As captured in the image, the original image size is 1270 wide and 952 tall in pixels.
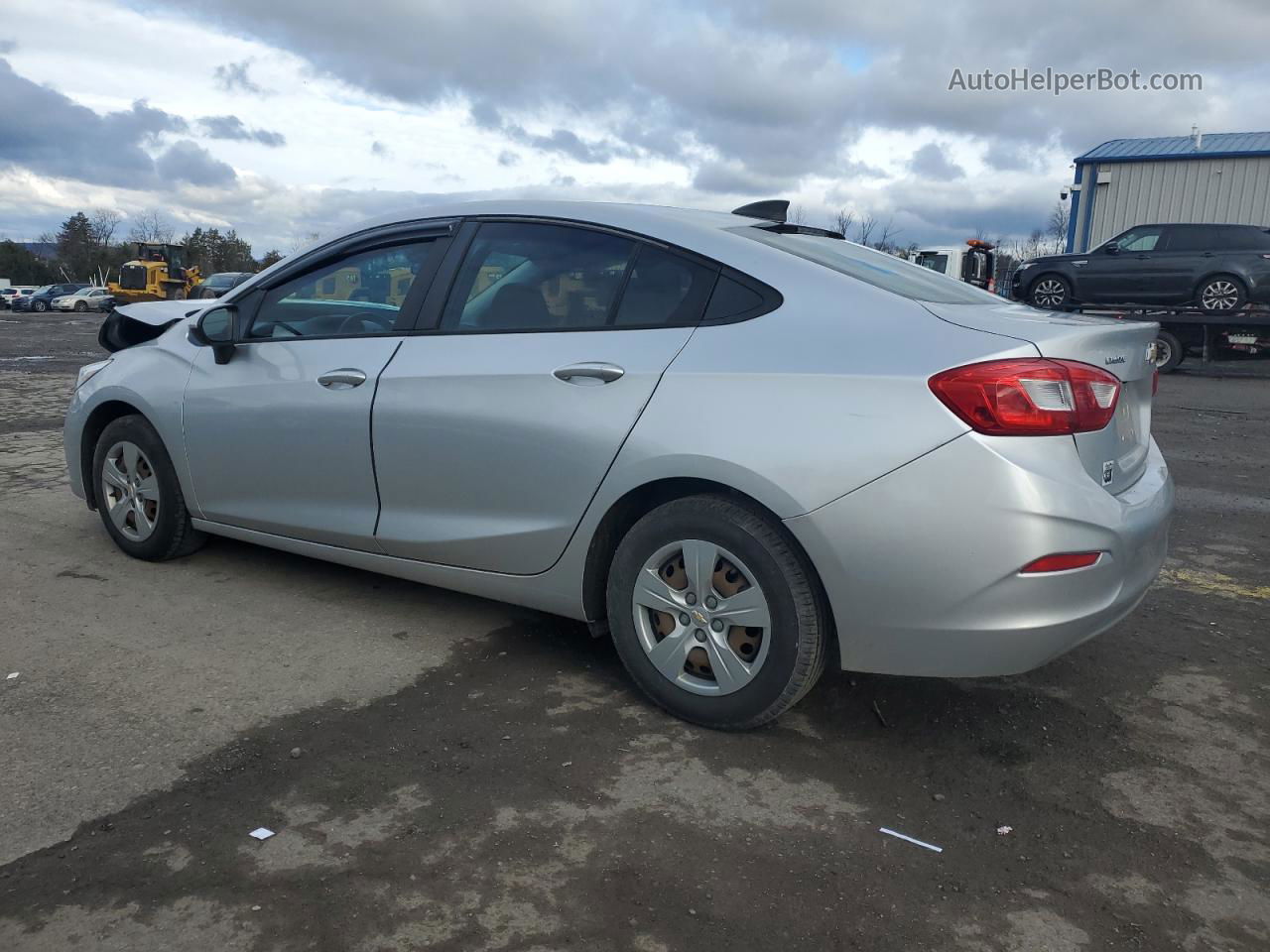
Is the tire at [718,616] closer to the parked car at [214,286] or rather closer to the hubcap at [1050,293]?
the hubcap at [1050,293]

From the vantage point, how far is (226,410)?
429 cm

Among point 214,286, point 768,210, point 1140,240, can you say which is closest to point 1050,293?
point 1140,240

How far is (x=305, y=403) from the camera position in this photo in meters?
4.00

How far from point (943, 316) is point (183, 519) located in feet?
11.3

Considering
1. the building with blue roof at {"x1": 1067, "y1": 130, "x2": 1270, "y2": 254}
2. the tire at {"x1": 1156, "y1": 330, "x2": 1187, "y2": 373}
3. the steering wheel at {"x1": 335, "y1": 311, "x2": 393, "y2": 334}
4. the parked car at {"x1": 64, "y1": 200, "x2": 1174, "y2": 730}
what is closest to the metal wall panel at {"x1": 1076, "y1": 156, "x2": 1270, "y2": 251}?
the building with blue roof at {"x1": 1067, "y1": 130, "x2": 1270, "y2": 254}

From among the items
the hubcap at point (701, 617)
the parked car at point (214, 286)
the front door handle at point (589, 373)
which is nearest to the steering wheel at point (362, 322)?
the front door handle at point (589, 373)

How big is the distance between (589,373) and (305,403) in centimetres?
133

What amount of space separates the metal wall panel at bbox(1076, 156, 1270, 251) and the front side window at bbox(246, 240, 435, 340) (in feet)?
89.9

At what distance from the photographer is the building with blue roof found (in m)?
26.1

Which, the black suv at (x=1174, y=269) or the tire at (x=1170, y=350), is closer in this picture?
the black suv at (x=1174, y=269)

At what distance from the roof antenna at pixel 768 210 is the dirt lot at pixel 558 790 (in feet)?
5.77

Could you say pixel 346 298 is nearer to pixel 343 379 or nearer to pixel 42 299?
pixel 343 379

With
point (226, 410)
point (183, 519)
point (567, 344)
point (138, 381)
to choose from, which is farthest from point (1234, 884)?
point (138, 381)

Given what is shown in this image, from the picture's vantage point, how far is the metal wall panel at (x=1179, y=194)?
1027 inches
